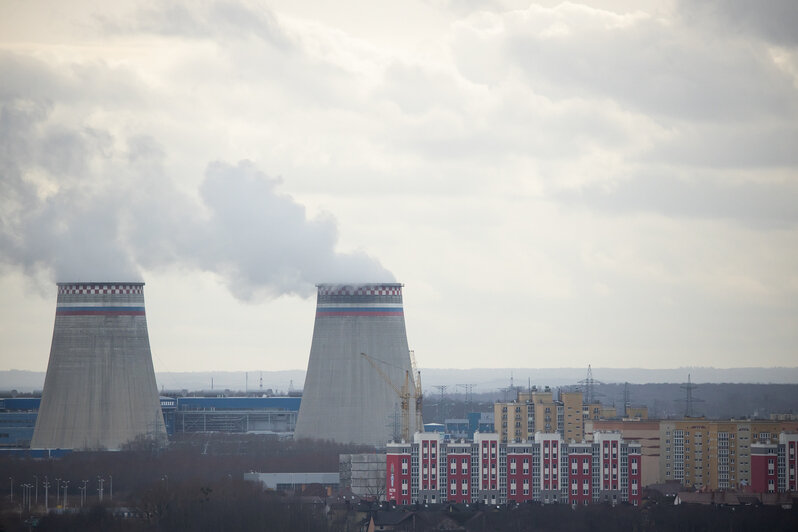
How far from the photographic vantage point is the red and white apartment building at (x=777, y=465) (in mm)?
37562

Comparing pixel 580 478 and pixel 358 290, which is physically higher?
pixel 358 290

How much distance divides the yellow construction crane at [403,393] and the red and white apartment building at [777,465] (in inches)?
297

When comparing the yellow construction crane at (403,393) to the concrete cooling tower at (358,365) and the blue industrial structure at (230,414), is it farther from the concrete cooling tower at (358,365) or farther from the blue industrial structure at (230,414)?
the blue industrial structure at (230,414)

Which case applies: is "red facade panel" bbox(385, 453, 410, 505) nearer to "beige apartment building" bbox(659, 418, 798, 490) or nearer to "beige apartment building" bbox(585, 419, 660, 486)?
"beige apartment building" bbox(585, 419, 660, 486)

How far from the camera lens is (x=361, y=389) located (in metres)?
38.7

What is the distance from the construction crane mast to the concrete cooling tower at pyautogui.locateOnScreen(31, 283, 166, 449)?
485cm

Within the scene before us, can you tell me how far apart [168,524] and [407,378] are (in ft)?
31.9

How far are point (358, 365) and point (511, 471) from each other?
4.17 metres

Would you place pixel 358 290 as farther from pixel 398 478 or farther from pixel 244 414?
pixel 244 414

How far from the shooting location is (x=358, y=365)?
126ft

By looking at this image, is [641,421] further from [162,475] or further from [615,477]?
[162,475]

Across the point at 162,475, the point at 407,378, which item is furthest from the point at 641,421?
the point at 162,475

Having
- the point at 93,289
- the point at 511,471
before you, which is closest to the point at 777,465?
the point at 511,471

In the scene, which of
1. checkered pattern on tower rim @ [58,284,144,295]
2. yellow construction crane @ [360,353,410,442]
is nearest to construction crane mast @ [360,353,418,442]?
yellow construction crane @ [360,353,410,442]
